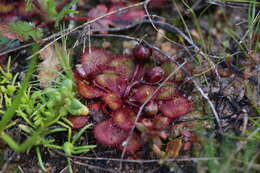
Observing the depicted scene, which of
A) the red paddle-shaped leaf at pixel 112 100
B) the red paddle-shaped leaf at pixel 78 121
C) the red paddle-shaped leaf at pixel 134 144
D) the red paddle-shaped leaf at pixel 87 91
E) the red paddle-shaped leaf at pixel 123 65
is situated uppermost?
the red paddle-shaped leaf at pixel 123 65

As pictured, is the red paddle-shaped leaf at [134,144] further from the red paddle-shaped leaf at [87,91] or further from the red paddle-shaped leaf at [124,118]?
the red paddle-shaped leaf at [87,91]

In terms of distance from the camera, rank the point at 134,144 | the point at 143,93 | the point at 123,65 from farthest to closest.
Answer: the point at 123,65 → the point at 143,93 → the point at 134,144

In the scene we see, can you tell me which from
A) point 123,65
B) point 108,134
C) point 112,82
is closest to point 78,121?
point 108,134

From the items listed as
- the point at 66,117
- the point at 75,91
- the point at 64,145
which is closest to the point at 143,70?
the point at 75,91

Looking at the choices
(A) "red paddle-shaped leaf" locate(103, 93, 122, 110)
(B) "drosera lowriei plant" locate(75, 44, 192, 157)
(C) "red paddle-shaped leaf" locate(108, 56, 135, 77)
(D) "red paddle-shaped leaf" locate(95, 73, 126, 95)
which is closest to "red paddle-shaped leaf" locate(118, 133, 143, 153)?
(B) "drosera lowriei plant" locate(75, 44, 192, 157)

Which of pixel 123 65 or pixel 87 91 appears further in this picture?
pixel 123 65

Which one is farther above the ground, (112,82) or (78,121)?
(112,82)

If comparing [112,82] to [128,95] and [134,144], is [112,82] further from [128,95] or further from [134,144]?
[134,144]

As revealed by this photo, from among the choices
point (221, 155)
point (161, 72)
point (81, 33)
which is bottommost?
point (221, 155)

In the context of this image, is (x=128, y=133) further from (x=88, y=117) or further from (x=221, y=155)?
(x=221, y=155)

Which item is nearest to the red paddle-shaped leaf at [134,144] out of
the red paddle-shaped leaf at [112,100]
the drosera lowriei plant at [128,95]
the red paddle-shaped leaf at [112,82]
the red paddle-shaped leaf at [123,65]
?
the drosera lowriei plant at [128,95]

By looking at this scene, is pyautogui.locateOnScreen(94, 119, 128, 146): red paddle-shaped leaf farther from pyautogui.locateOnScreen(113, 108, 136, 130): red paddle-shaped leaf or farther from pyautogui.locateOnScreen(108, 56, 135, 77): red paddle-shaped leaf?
pyautogui.locateOnScreen(108, 56, 135, 77): red paddle-shaped leaf
